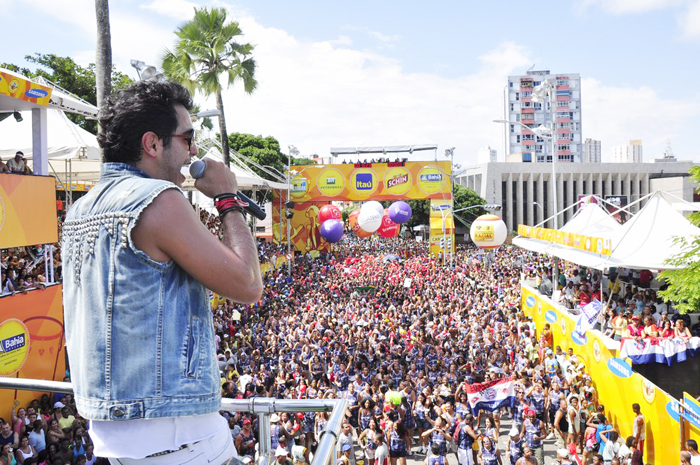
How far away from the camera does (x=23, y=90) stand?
9844 mm

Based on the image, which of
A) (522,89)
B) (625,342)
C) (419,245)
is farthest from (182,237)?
(522,89)

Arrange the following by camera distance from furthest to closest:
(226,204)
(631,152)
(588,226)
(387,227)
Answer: (631,152), (387,227), (588,226), (226,204)

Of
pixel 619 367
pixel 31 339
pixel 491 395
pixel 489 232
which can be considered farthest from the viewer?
pixel 489 232

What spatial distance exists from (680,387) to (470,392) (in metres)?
4.79

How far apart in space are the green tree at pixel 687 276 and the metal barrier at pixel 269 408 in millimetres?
10270

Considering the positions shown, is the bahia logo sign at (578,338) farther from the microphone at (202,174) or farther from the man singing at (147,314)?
the man singing at (147,314)

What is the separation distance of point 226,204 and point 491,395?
10.4 meters

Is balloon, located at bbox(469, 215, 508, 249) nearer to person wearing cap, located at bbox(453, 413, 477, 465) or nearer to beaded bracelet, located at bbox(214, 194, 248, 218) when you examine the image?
person wearing cap, located at bbox(453, 413, 477, 465)

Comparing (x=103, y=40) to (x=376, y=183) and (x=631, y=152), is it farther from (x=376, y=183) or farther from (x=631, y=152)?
(x=631, y=152)

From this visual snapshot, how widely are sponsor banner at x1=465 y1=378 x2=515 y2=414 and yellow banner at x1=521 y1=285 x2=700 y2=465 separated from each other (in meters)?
2.33

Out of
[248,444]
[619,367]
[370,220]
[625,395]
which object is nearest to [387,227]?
[370,220]

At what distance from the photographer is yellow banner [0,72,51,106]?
946 cm

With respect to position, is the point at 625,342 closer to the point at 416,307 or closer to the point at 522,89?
the point at 416,307

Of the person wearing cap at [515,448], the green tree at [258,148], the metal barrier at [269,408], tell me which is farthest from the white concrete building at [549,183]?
the metal barrier at [269,408]
